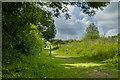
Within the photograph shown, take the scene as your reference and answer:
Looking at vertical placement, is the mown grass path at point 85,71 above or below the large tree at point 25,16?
below

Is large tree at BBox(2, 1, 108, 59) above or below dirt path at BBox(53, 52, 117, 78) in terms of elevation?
above

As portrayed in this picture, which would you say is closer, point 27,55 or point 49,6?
point 49,6

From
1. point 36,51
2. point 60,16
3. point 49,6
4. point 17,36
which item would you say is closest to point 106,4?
point 60,16

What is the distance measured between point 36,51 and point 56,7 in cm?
322

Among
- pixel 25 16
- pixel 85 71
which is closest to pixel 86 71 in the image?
pixel 85 71

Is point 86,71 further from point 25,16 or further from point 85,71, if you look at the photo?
point 25,16

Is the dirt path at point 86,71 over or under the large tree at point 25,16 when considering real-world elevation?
under

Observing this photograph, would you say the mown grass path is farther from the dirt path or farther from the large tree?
the large tree

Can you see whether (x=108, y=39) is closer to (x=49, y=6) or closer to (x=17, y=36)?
(x=49, y=6)

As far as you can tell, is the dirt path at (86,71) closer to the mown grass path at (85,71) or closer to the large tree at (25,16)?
the mown grass path at (85,71)

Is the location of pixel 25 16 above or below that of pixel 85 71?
above

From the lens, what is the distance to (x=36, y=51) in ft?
24.4

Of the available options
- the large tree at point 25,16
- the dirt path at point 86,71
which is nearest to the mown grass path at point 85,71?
the dirt path at point 86,71

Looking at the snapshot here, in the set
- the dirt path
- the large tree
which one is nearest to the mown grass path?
the dirt path
